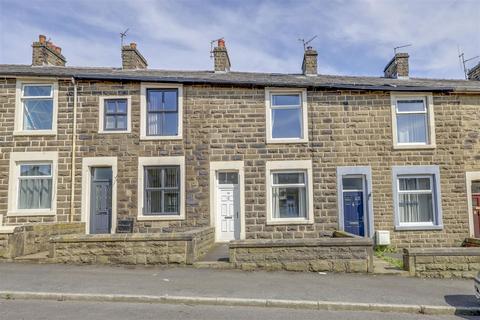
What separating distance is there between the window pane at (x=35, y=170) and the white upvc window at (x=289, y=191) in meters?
7.39

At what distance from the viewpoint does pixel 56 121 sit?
45.5 ft

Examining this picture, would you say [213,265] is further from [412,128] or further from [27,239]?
[412,128]

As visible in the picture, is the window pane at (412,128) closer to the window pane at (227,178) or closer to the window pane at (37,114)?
the window pane at (227,178)

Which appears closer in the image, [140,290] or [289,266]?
[140,290]

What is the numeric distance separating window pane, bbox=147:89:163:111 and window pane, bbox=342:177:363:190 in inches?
270

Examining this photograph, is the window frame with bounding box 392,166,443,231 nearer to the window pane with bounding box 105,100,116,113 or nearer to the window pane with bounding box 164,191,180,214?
the window pane with bounding box 164,191,180,214

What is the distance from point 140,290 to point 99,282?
1.07 meters

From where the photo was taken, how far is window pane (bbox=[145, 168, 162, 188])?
13891 millimetres

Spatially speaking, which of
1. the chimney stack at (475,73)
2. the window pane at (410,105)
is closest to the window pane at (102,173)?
the window pane at (410,105)

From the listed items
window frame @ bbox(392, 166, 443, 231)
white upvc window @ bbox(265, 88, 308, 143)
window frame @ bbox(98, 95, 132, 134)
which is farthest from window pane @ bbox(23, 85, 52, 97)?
window frame @ bbox(392, 166, 443, 231)

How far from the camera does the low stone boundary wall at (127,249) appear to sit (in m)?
9.74

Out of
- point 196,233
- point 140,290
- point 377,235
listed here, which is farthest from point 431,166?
point 140,290

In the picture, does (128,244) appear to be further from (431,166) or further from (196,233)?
(431,166)

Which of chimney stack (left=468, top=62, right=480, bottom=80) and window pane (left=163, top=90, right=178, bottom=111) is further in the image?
chimney stack (left=468, top=62, right=480, bottom=80)
